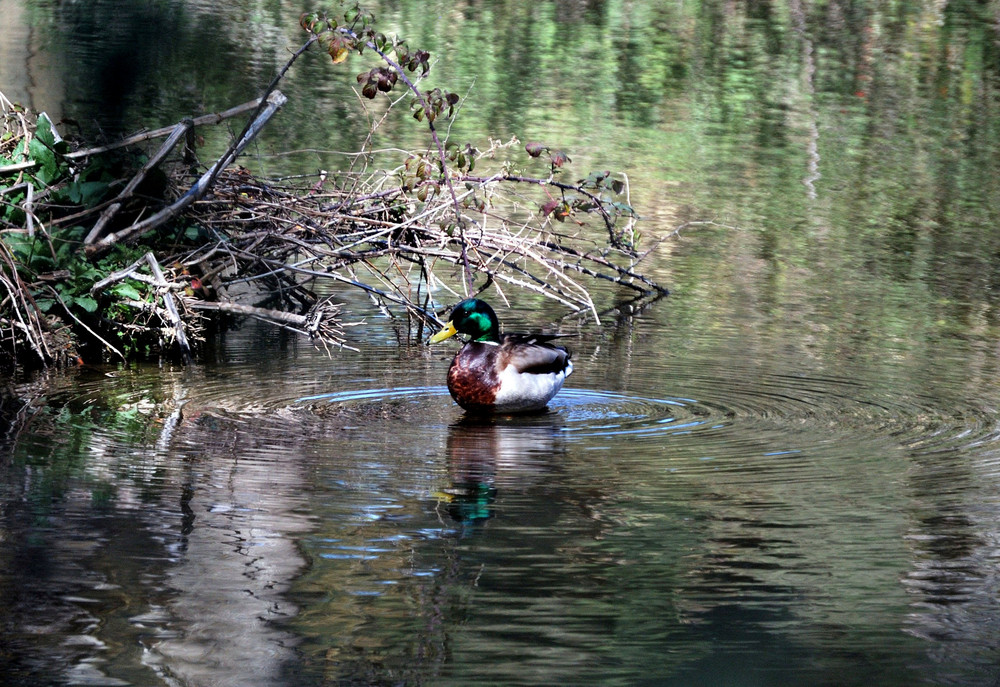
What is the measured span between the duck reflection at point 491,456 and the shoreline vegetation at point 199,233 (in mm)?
1323

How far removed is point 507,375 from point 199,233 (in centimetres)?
285

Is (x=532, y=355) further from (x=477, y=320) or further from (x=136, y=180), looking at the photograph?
(x=136, y=180)

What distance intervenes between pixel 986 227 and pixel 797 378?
6281 millimetres

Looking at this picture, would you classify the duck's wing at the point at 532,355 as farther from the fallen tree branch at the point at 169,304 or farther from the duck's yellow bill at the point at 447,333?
the fallen tree branch at the point at 169,304

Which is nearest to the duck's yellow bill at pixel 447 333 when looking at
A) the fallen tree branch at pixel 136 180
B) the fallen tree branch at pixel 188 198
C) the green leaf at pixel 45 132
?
the fallen tree branch at pixel 188 198

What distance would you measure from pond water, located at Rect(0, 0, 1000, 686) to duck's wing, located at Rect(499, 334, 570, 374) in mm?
242

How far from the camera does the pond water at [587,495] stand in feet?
16.1

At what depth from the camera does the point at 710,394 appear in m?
8.30

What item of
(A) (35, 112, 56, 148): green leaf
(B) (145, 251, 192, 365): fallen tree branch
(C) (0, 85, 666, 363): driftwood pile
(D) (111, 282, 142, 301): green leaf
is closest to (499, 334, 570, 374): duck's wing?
(C) (0, 85, 666, 363): driftwood pile

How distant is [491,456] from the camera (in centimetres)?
724

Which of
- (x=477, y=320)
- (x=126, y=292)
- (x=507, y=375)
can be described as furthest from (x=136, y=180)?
(x=507, y=375)

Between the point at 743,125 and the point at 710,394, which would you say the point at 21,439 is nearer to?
the point at 710,394

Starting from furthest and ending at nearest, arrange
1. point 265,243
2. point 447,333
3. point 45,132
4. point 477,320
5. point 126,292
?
1. point 265,243
2. point 45,132
3. point 126,292
4. point 447,333
5. point 477,320

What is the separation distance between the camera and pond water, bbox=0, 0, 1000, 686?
490 centimetres
